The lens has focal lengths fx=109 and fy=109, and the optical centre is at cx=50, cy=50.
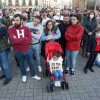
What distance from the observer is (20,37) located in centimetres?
301

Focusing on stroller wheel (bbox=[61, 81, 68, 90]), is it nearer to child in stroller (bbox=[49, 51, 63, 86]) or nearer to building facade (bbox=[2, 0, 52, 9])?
child in stroller (bbox=[49, 51, 63, 86])

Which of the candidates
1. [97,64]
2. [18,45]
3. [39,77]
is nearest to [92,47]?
[97,64]

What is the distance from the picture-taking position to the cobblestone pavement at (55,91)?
3086mm

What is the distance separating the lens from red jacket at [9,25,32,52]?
2.96 m

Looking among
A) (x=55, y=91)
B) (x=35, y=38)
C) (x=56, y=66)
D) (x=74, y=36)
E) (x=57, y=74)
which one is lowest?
(x=55, y=91)

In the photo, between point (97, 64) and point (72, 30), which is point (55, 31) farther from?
point (97, 64)

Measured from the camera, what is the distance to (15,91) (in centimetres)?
329

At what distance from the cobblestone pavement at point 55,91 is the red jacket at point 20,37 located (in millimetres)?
1229

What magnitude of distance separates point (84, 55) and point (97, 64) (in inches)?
34.9

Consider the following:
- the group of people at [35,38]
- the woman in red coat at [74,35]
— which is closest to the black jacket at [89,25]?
the group of people at [35,38]

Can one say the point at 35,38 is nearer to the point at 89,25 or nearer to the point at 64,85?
the point at 64,85

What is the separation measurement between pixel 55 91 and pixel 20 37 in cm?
190

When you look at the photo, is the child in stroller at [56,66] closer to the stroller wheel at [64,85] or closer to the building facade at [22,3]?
the stroller wheel at [64,85]

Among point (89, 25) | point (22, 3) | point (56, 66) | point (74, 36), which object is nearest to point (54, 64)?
point (56, 66)
